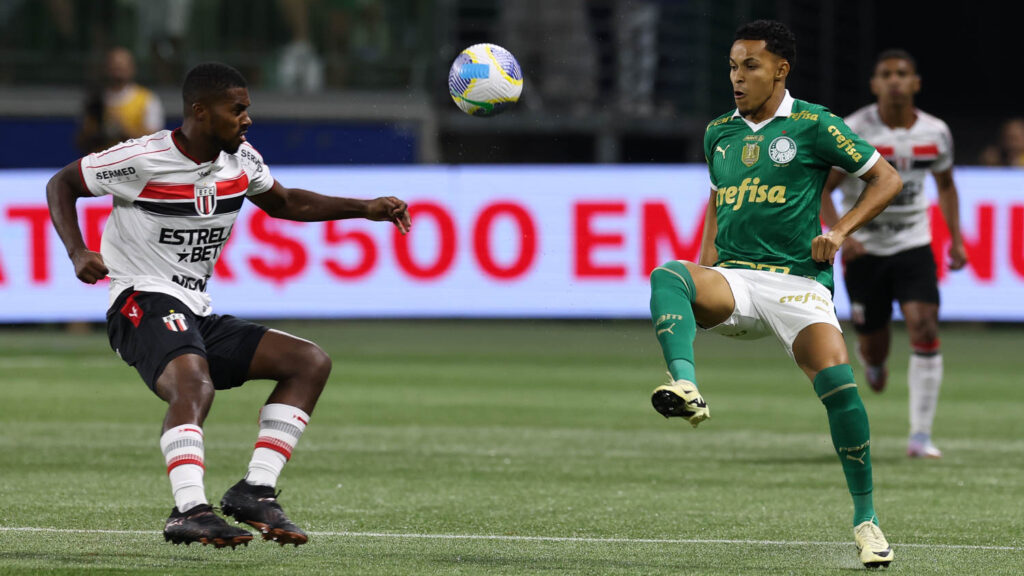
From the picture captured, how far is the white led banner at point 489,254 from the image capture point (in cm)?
1778

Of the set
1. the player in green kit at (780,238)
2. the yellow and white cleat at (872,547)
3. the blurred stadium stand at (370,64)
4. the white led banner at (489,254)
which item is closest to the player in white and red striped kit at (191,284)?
the player in green kit at (780,238)

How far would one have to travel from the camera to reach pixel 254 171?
6961 millimetres

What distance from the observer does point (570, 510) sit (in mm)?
8258

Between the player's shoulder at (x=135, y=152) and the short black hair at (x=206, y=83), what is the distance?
0.17m

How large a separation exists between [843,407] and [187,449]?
247cm

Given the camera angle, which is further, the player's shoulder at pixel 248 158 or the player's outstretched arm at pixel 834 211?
the player's outstretched arm at pixel 834 211

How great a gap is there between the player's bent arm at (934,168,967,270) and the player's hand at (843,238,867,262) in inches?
24.2

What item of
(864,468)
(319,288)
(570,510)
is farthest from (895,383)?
(864,468)

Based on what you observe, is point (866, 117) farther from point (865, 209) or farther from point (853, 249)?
point (865, 209)

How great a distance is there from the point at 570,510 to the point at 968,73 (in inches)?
752

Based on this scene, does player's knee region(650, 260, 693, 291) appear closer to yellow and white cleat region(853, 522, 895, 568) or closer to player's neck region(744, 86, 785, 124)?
player's neck region(744, 86, 785, 124)


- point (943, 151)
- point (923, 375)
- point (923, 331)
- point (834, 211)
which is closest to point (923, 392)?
point (923, 375)

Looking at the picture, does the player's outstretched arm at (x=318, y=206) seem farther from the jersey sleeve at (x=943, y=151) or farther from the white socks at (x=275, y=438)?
the jersey sleeve at (x=943, y=151)

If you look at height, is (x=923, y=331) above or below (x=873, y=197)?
below
